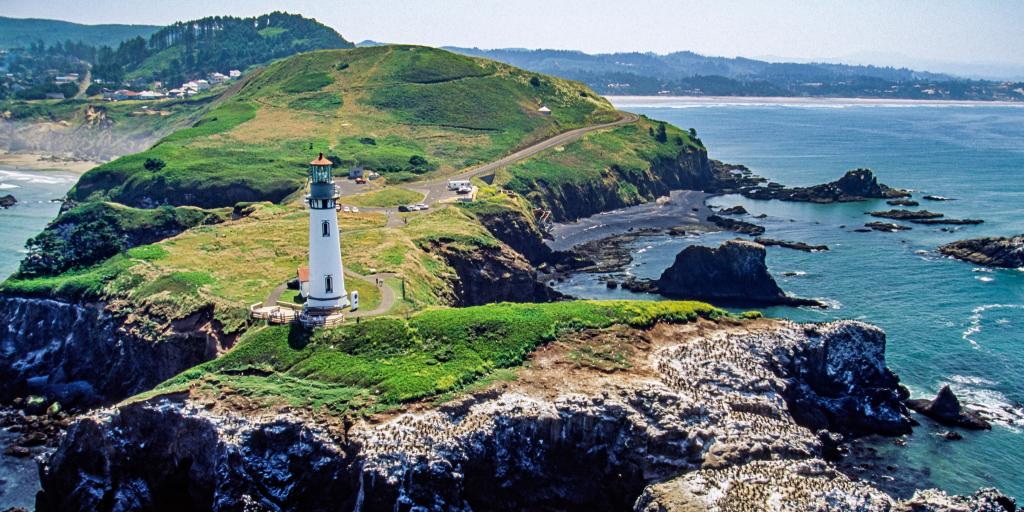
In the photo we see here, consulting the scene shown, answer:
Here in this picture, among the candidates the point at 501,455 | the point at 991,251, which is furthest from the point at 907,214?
the point at 501,455

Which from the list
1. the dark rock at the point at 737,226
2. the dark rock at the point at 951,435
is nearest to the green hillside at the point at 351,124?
the dark rock at the point at 737,226

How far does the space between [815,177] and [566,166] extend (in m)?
55.9

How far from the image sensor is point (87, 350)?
63656 millimetres

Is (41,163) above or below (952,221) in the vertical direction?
below

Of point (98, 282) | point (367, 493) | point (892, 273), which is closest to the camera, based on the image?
point (367, 493)

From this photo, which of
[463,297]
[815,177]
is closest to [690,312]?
[463,297]

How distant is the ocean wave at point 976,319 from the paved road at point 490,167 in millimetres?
A: 53910

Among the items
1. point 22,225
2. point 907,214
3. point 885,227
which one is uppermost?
point 907,214

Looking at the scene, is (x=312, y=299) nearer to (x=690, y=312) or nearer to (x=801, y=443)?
(x=690, y=312)

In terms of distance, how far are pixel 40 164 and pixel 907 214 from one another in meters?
162

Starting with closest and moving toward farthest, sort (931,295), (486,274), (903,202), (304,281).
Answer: (304,281), (486,274), (931,295), (903,202)

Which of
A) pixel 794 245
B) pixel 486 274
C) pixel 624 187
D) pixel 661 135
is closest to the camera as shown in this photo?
pixel 486 274

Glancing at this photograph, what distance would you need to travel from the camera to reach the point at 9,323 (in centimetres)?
6769

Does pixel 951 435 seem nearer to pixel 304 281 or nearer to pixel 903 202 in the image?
pixel 304 281
